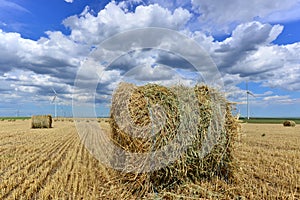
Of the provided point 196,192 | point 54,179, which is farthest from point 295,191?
point 54,179

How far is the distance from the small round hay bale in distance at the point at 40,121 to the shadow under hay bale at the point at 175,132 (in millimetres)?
23479

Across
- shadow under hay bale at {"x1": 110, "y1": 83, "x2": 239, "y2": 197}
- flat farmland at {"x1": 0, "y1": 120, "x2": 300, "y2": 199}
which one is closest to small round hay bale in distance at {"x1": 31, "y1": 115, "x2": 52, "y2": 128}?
flat farmland at {"x1": 0, "y1": 120, "x2": 300, "y2": 199}

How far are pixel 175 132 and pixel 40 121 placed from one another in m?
24.8

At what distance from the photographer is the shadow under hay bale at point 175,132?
18.0ft

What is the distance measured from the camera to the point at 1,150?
11484mm

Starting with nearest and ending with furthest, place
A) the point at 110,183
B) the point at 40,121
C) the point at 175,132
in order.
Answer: the point at 175,132 → the point at 110,183 → the point at 40,121

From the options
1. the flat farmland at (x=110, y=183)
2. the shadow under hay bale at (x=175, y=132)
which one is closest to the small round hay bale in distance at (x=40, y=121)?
the flat farmland at (x=110, y=183)

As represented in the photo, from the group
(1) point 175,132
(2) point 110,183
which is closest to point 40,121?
(2) point 110,183

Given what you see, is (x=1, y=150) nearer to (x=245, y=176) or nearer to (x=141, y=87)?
(x=141, y=87)

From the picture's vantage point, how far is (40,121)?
90.1ft

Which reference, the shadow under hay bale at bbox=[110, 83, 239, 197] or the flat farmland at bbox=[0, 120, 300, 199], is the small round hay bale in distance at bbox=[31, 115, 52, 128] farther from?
the shadow under hay bale at bbox=[110, 83, 239, 197]

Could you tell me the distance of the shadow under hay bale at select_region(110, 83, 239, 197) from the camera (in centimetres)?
548

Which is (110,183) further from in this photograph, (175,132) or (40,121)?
(40,121)

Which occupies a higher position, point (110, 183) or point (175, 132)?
point (175, 132)
